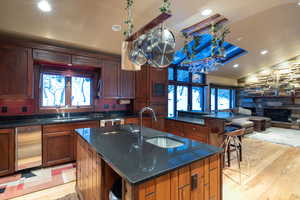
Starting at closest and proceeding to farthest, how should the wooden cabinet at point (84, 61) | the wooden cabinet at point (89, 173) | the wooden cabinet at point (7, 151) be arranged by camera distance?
the wooden cabinet at point (89, 173) → the wooden cabinet at point (7, 151) → the wooden cabinet at point (84, 61)

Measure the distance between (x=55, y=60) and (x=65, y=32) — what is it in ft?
2.18

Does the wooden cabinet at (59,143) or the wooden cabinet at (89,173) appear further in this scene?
the wooden cabinet at (59,143)

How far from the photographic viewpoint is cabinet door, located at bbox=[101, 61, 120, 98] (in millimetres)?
3635

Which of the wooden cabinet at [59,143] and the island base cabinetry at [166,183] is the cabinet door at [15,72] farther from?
the island base cabinetry at [166,183]

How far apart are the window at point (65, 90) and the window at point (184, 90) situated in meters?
2.87

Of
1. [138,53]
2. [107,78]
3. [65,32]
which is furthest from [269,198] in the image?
[65,32]

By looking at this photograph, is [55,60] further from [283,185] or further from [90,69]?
[283,185]

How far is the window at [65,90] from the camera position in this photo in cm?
331

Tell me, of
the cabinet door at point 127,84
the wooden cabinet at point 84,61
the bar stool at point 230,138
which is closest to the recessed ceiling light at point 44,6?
the wooden cabinet at point 84,61

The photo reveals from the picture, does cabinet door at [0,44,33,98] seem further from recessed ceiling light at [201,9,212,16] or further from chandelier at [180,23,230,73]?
recessed ceiling light at [201,9,212,16]

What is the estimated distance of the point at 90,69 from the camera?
3.83m

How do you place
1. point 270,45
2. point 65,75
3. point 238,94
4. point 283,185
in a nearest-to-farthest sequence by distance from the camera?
1. point 283,185
2. point 65,75
3. point 270,45
4. point 238,94

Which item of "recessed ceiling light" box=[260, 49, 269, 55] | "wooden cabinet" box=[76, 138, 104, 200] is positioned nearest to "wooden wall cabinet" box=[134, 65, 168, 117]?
"wooden cabinet" box=[76, 138, 104, 200]

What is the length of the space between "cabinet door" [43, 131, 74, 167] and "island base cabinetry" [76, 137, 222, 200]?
5.27 ft
